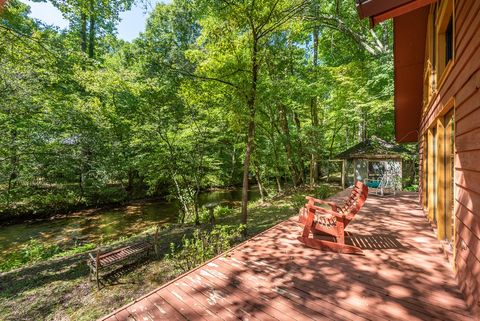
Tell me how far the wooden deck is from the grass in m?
1.92

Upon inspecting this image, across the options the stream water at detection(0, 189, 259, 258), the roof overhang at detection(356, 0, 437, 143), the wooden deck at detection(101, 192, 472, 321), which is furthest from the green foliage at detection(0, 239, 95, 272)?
the roof overhang at detection(356, 0, 437, 143)

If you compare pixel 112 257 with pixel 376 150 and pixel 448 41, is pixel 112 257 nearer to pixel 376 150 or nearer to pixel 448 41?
pixel 448 41

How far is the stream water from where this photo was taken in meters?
9.29

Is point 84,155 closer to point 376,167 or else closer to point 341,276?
point 341,276

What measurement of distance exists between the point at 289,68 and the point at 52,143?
41.1 ft

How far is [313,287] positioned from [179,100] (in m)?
9.16

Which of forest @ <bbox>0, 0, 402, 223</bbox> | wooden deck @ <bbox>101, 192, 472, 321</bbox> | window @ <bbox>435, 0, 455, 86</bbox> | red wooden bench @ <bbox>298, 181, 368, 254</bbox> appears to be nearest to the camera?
wooden deck @ <bbox>101, 192, 472, 321</bbox>

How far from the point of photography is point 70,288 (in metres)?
4.70

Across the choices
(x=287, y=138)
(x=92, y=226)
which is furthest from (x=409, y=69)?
(x=92, y=226)

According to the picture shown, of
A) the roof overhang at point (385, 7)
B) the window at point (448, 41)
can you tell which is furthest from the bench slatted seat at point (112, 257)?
the window at point (448, 41)

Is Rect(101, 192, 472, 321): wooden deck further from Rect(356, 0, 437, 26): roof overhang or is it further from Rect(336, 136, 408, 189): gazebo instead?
Rect(336, 136, 408, 189): gazebo

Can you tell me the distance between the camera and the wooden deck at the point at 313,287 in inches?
91.9

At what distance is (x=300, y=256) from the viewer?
11.6ft

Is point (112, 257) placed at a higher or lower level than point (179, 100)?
lower
